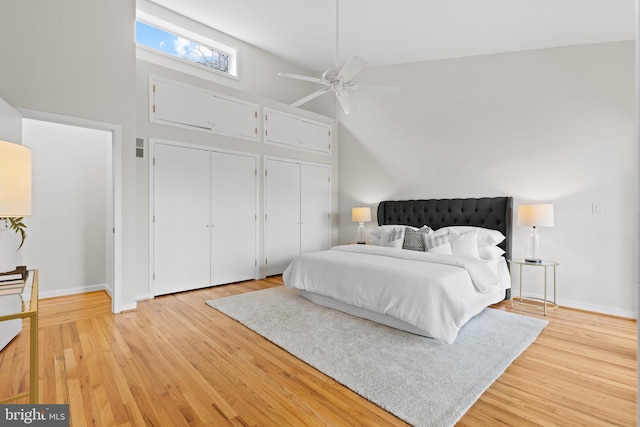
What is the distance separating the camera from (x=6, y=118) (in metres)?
2.39

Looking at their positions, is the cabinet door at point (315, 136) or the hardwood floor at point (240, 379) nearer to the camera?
the hardwood floor at point (240, 379)

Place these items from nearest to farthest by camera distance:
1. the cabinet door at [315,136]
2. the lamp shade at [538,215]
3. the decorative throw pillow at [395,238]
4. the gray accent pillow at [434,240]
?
the lamp shade at [538,215] → the gray accent pillow at [434,240] → the decorative throw pillow at [395,238] → the cabinet door at [315,136]

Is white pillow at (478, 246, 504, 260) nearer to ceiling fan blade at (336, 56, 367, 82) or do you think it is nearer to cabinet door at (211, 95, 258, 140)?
ceiling fan blade at (336, 56, 367, 82)

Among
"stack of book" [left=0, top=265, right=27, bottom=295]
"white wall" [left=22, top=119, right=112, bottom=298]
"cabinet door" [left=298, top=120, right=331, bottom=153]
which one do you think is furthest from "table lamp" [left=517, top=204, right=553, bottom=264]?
"white wall" [left=22, top=119, right=112, bottom=298]

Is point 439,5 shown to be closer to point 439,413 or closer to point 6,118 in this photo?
point 439,413

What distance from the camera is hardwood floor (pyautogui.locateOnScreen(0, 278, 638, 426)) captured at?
1.63 m

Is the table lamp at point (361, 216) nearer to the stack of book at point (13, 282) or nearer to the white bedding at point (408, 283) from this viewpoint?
the white bedding at point (408, 283)

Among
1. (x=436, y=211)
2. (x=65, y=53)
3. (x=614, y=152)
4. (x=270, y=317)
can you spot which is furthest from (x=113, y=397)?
(x=614, y=152)

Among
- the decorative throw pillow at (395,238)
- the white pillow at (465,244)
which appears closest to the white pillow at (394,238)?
the decorative throw pillow at (395,238)

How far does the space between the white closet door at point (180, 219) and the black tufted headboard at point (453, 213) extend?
2725mm

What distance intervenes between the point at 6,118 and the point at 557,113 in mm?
5278

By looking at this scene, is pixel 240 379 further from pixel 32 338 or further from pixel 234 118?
pixel 234 118

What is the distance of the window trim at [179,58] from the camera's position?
4242mm

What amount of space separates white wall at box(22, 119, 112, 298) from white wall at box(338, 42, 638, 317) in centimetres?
421
